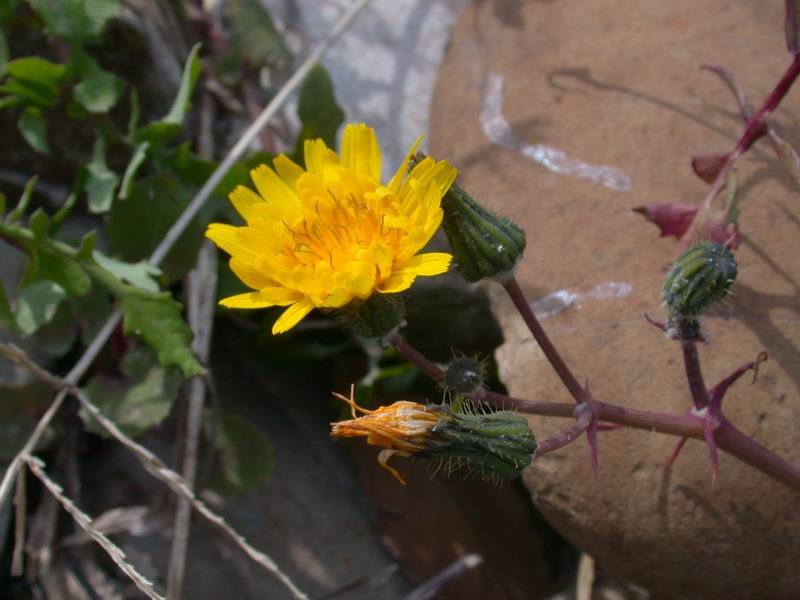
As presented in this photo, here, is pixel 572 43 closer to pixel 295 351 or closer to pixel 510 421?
pixel 295 351

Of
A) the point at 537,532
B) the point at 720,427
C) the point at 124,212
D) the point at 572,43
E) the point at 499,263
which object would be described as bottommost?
the point at 537,532

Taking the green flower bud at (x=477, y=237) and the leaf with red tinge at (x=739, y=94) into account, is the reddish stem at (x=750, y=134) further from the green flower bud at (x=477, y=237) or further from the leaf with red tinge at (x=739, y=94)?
the green flower bud at (x=477, y=237)

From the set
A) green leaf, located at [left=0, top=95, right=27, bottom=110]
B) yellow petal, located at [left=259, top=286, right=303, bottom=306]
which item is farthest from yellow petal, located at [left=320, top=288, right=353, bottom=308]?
green leaf, located at [left=0, top=95, right=27, bottom=110]

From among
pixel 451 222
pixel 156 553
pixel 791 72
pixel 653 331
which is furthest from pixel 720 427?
pixel 156 553

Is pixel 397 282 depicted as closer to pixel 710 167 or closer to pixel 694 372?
pixel 694 372

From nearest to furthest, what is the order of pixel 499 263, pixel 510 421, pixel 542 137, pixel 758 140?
pixel 510 421 → pixel 499 263 → pixel 758 140 → pixel 542 137

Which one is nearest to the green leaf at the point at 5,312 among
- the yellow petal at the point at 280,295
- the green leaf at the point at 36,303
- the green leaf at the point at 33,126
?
the green leaf at the point at 36,303

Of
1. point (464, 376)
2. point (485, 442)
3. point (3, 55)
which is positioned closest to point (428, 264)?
point (464, 376)
